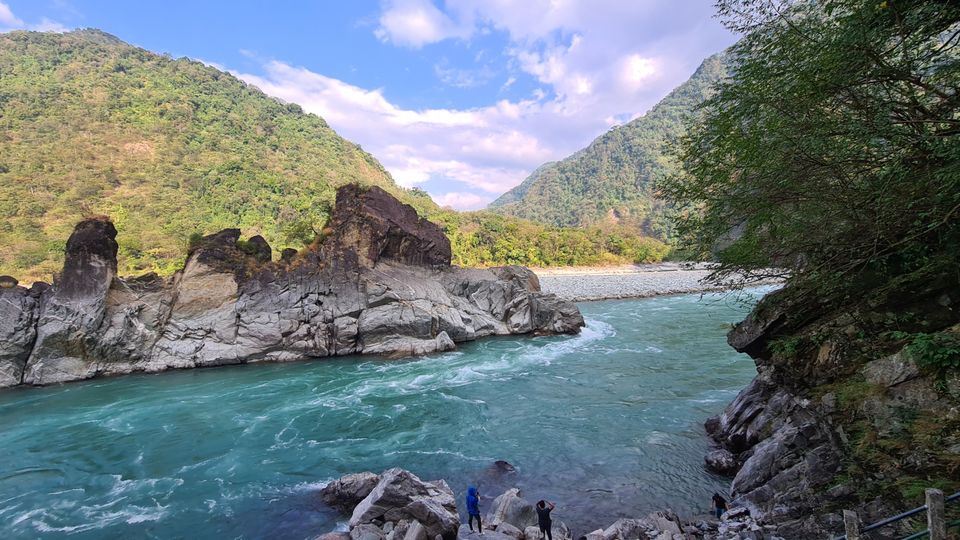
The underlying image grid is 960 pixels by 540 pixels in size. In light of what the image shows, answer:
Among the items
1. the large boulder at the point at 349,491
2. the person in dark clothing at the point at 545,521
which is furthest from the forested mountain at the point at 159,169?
the person in dark clothing at the point at 545,521

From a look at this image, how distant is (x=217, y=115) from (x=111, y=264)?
89.5 meters

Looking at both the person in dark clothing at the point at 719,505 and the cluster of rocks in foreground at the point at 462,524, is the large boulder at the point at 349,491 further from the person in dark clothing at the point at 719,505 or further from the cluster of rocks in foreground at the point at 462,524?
the person in dark clothing at the point at 719,505

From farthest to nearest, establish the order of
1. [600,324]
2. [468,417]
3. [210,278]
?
[600,324] → [210,278] → [468,417]

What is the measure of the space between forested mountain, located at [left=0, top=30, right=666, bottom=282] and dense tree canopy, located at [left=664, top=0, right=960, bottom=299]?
1225 inches

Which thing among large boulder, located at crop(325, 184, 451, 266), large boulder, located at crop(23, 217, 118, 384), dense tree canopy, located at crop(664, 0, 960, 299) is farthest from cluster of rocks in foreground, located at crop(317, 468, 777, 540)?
large boulder, located at crop(23, 217, 118, 384)

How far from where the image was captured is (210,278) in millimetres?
26469

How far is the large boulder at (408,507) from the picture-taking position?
27.8ft

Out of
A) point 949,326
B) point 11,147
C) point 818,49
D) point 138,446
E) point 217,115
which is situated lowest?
point 138,446

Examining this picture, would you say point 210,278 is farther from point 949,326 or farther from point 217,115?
point 217,115

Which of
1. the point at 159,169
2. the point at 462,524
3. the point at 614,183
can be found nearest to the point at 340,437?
the point at 462,524

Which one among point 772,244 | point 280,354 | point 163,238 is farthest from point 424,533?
point 163,238

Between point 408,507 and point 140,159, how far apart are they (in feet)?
285

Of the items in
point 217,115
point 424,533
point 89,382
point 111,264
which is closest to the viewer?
point 424,533

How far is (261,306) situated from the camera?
26.4m
